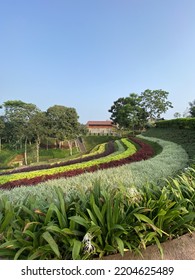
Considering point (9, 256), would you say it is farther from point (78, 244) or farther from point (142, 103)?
point (142, 103)

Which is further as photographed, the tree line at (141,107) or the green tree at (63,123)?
the tree line at (141,107)

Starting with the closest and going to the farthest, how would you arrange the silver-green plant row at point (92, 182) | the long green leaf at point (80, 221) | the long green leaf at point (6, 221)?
the long green leaf at point (80, 221) → the long green leaf at point (6, 221) → the silver-green plant row at point (92, 182)

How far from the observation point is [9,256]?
1.57 meters

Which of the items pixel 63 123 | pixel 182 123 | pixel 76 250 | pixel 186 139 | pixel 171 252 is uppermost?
pixel 63 123

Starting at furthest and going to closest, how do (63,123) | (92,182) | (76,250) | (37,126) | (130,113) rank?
(130,113) → (63,123) → (37,126) → (92,182) → (76,250)

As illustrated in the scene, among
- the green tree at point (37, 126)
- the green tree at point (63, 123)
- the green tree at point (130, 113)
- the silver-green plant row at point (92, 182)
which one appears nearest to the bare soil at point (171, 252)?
the silver-green plant row at point (92, 182)

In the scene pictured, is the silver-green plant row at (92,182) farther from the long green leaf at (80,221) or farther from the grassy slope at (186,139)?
the grassy slope at (186,139)

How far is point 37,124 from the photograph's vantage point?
2448 cm

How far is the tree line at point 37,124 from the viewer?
24.5 m

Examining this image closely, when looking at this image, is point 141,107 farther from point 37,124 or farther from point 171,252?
point 171,252

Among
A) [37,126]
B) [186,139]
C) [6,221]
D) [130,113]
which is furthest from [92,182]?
[130,113]

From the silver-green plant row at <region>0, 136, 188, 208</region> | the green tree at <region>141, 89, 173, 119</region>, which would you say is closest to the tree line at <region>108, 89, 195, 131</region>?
the green tree at <region>141, 89, 173, 119</region>
